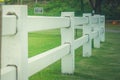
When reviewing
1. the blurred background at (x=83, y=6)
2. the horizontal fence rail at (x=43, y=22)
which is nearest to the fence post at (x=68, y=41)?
the horizontal fence rail at (x=43, y=22)

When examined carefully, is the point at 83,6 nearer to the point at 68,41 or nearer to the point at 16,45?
the point at 68,41

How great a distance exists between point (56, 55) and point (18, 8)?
206 cm

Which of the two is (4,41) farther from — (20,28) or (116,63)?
(116,63)

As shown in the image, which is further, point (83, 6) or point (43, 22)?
point (83, 6)

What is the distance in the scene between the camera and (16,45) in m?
2.49

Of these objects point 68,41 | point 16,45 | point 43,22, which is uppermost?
point 43,22

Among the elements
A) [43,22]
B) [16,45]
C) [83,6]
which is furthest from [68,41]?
[83,6]

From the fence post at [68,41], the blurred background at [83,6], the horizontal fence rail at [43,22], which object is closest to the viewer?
the horizontal fence rail at [43,22]

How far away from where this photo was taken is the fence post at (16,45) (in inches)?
95.0

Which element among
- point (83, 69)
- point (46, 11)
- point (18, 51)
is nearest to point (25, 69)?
point (18, 51)

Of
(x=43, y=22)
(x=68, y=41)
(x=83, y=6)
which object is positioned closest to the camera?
(x=43, y=22)

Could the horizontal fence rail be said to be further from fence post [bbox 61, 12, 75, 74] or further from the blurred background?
the blurred background

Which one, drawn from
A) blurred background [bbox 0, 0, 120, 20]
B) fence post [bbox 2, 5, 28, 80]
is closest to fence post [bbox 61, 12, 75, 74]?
fence post [bbox 2, 5, 28, 80]

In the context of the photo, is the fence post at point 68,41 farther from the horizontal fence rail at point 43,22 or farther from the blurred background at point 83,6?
the blurred background at point 83,6
